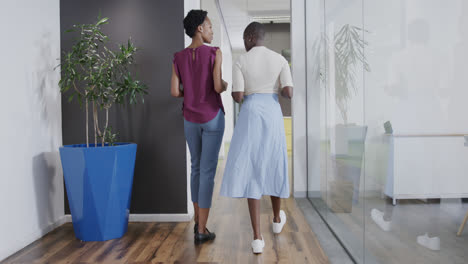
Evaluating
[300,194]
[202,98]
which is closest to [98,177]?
[202,98]

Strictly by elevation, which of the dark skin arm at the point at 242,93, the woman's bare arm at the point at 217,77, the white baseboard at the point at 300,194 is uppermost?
the woman's bare arm at the point at 217,77

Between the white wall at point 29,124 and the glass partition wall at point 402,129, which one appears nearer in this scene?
the glass partition wall at point 402,129

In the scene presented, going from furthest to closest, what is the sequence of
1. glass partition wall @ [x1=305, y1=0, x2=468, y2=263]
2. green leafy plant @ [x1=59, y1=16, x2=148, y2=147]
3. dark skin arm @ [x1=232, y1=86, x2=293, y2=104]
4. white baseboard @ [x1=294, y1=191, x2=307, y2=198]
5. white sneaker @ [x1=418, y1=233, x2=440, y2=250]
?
white baseboard @ [x1=294, y1=191, x2=307, y2=198] → green leafy plant @ [x1=59, y1=16, x2=148, y2=147] → dark skin arm @ [x1=232, y1=86, x2=293, y2=104] → white sneaker @ [x1=418, y1=233, x2=440, y2=250] → glass partition wall @ [x1=305, y1=0, x2=468, y2=263]

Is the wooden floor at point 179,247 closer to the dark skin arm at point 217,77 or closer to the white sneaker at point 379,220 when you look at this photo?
the white sneaker at point 379,220

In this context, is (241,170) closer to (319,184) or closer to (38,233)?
(319,184)

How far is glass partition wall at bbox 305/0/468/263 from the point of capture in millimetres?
1077

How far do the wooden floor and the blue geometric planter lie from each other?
Result: 11cm

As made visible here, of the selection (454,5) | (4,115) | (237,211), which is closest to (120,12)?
(4,115)

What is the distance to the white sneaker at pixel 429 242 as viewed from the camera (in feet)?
3.90

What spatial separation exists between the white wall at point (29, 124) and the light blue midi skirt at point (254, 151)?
1.36 meters

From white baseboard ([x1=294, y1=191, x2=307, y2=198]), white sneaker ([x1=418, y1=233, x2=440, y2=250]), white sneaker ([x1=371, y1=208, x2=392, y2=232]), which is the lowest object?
white baseboard ([x1=294, y1=191, x2=307, y2=198])

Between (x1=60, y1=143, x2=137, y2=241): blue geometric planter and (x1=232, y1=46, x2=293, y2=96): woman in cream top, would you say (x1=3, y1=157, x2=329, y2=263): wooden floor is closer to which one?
(x1=60, y1=143, x2=137, y2=241): blue geometric planter

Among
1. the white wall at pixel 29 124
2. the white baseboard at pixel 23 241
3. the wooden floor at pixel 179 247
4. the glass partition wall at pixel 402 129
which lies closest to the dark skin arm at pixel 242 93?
the glass partition wall at pixel 402 129

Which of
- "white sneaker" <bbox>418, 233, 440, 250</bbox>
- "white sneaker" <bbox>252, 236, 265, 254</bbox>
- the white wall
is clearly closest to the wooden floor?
"white sneaker" <bbox>252, 236, 265, 254</bbox>
